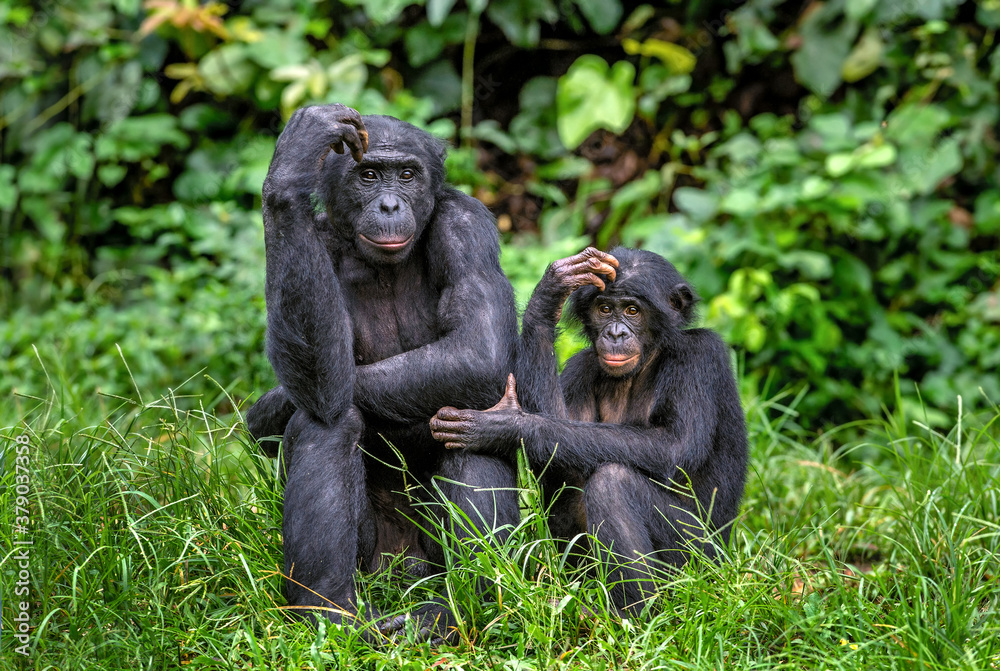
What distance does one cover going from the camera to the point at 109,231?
9.70 metres

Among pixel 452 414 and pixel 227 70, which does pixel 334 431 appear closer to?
pixel 452 414

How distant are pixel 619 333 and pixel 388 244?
40.8 inches

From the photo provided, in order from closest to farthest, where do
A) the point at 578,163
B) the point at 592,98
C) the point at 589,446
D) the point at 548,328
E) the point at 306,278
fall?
the point at 306,278, the point at 589,446, the point at 548,328, the point at 592,98, the point at 578,163

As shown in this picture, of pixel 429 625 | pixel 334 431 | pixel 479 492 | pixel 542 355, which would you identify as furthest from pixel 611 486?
pixel 334 431

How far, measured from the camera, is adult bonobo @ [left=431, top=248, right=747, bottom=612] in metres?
3.77

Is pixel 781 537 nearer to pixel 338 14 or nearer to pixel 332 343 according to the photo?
pixel 332 343

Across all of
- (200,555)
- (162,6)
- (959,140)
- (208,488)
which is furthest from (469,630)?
(162,6)

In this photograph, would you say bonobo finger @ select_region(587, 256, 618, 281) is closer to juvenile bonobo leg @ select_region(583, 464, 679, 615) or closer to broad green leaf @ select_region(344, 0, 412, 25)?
juvenile bonobo leg @ select_region(583, 464, 679, 615)

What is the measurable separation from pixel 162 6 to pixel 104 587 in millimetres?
6237

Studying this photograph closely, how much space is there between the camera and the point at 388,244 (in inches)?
149

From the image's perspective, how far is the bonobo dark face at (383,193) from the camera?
3779 millimetres

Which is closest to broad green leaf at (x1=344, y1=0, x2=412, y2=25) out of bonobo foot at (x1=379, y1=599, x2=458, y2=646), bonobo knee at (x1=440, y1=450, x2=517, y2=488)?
bonobo knee at (x1=440, y1=450, x2=517, y2=488)

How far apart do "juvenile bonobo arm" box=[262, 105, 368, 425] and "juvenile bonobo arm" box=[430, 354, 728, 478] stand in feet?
1.52

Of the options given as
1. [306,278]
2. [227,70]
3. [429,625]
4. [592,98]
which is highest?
[227,70]
